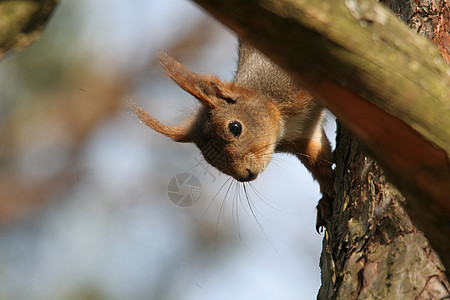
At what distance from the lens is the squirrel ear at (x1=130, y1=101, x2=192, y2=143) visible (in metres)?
2.37

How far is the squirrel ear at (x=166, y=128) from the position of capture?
237cm

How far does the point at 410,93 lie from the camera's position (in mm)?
800

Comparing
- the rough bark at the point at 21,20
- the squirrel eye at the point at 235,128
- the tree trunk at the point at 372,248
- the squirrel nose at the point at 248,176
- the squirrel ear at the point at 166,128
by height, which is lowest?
the squirrel ear at the point at 166,128

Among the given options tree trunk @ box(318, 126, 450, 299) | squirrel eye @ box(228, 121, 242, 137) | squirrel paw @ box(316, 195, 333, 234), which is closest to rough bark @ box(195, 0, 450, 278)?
tree trunk @ box(318, 126, 450, 299)

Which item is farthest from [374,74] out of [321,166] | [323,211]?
[321,166]

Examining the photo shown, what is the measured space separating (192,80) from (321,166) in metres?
0.56

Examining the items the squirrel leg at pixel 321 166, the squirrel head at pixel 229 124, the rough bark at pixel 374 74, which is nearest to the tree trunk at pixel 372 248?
the squirrel leg at pixel 321 166

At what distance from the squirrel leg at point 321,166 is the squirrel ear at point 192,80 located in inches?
15.1

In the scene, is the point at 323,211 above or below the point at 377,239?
below

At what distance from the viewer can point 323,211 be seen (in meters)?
1.86

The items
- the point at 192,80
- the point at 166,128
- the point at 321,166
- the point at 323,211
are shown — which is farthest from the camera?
the point at 166,128

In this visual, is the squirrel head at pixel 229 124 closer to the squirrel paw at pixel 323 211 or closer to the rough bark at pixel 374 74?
the squirrel paw at pixel 323 211

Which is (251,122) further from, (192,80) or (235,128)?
(192,80)

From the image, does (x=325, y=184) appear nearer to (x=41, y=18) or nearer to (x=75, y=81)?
(x=41, y=18)
